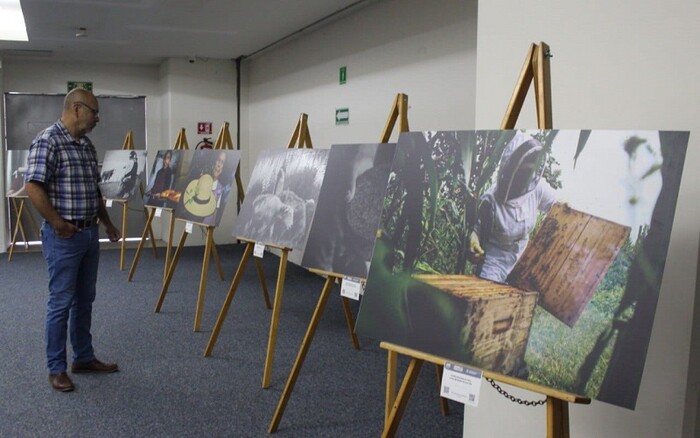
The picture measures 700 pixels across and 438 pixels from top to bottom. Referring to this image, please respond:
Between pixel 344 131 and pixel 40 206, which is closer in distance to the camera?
pixel 40 206

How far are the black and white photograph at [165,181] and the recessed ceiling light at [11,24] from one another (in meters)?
2.76

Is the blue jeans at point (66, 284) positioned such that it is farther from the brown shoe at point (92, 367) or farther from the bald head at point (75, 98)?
the bald head at point (75, 98)

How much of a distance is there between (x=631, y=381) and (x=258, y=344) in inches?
119

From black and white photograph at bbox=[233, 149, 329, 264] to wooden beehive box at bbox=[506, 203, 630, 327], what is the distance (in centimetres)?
167

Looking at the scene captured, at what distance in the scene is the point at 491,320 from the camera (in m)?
1.58

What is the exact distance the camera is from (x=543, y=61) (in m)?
1.68

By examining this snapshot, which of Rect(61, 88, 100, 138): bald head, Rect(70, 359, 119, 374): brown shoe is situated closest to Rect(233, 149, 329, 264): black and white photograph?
Rect(61, 88, 100, 138): bald head

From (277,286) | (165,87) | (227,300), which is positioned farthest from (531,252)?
(165,87)

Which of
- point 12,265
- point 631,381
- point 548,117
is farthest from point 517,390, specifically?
point 12,265

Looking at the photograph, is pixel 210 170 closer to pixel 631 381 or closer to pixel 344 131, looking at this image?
pixel 344 131

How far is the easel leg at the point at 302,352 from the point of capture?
2566 mm

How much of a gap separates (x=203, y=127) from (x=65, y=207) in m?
5.60

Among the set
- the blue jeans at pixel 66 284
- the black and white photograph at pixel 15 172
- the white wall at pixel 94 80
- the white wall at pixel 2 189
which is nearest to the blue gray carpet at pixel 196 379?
the blue jeans at pixel 66 284

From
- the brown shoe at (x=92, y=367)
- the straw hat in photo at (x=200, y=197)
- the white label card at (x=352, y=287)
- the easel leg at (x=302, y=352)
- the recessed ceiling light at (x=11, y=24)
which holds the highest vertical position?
the recessed ceiling light at (x=11, y=24)
